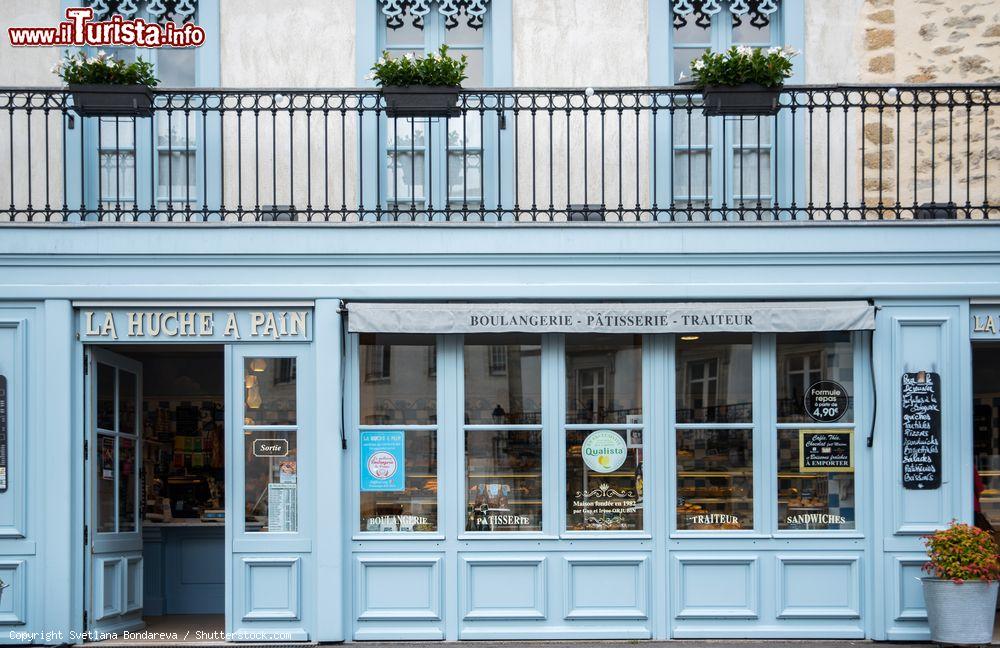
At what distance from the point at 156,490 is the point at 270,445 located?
8.95ft

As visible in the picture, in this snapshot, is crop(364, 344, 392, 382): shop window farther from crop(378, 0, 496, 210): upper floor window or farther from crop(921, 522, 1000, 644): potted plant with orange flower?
crop(921, 522, 1000, 644): potted plant with orange flower

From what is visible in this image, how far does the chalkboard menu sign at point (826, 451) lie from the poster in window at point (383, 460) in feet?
10.7

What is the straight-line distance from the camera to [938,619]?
365 inches

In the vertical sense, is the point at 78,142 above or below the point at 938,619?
above

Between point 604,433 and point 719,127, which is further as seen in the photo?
point 719,127

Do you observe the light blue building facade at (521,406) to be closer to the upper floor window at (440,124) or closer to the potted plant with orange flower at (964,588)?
the potted plant with orange flower at (964,588)

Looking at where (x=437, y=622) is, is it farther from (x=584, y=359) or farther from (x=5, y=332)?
(x=5, y=332)

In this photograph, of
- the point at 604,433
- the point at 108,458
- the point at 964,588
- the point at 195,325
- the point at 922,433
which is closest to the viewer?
the point at 964,588

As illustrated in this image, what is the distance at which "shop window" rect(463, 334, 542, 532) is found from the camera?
9.98 m

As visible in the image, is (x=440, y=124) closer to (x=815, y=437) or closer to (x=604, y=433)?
(x=604, y=433)

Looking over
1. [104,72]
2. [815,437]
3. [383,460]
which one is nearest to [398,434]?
[383,460]

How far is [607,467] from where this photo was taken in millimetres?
9992

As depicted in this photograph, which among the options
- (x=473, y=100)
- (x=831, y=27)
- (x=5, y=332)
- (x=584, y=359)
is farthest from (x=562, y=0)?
Answer: (x=5, y=332)

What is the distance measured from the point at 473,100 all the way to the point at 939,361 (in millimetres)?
4624
